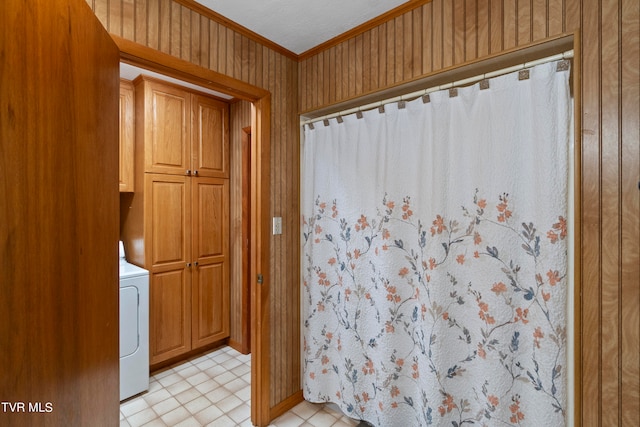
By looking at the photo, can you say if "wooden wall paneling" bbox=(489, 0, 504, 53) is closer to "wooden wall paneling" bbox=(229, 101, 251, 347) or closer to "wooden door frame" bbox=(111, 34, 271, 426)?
"wooden door frame" bbox=(111, 34, 271, 426)

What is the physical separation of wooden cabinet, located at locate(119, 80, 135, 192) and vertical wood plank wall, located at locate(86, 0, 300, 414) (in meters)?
1.26

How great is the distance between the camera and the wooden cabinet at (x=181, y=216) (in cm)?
234

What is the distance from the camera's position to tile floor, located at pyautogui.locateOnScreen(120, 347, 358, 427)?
1.84 meters

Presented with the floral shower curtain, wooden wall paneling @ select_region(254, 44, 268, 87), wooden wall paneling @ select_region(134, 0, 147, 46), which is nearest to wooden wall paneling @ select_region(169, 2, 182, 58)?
wooden wall paneling @ select_region(134, 0, 147, 46)

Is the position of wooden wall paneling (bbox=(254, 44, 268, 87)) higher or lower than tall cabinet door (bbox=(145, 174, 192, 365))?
higher

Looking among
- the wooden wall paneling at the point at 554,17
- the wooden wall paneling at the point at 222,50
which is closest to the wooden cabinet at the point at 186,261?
the wooden wall paneling at the point at 222,50

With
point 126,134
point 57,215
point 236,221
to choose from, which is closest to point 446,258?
point 57,215

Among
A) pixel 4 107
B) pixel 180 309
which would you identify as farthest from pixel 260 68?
pixel 180 309

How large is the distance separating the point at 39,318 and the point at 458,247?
1528 millimetres

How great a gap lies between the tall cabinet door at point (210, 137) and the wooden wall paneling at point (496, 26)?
2.29m

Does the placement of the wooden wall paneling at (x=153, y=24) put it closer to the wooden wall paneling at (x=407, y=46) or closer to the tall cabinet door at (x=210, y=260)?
the wooden wall paneling at (x=407, y=46)

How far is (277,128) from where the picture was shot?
192 cm

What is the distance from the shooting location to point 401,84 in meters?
1.54

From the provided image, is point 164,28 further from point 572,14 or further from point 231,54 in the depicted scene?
Answer: point 572,14
